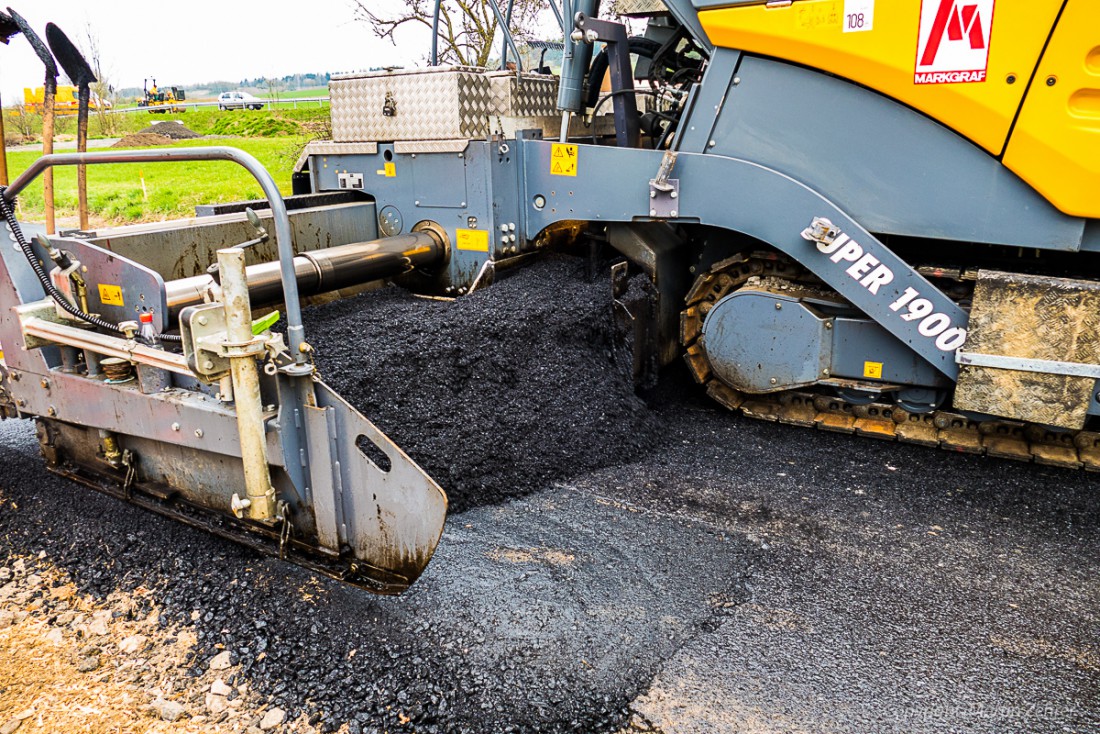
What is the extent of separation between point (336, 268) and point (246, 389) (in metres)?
1.75

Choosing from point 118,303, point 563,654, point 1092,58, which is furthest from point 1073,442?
point 118,303

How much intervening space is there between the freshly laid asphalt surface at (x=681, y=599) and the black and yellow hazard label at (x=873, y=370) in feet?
1.37

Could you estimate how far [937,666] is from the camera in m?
2.69

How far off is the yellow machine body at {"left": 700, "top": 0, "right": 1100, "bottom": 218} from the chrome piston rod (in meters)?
2.27

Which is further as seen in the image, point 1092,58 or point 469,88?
point 469,88

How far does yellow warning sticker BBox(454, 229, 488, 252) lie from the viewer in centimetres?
Result: 482

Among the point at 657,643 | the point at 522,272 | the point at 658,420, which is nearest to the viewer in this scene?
the point at 657,643

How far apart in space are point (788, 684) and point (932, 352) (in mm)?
1961

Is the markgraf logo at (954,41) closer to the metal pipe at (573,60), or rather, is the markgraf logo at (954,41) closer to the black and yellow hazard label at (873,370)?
the black and yellow hazard label at (873,370)

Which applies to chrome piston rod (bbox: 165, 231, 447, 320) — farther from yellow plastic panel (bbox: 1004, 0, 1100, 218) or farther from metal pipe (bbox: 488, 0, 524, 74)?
yellow plastic panel (bbox: 1004, 0, 1100, 218)

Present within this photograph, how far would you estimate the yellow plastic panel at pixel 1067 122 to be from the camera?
327cm

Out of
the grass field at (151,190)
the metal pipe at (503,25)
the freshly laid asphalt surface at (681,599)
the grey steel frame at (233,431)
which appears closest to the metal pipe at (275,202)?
the grey steel frame at (233,431)

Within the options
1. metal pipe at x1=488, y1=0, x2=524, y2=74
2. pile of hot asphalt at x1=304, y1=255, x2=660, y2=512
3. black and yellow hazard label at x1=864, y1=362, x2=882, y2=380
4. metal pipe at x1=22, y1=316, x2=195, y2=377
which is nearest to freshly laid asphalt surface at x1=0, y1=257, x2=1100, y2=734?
pile of hot asphalt at x1=304, y1=255, x2=660, y2=512

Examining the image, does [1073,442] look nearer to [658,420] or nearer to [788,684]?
[658,420]
